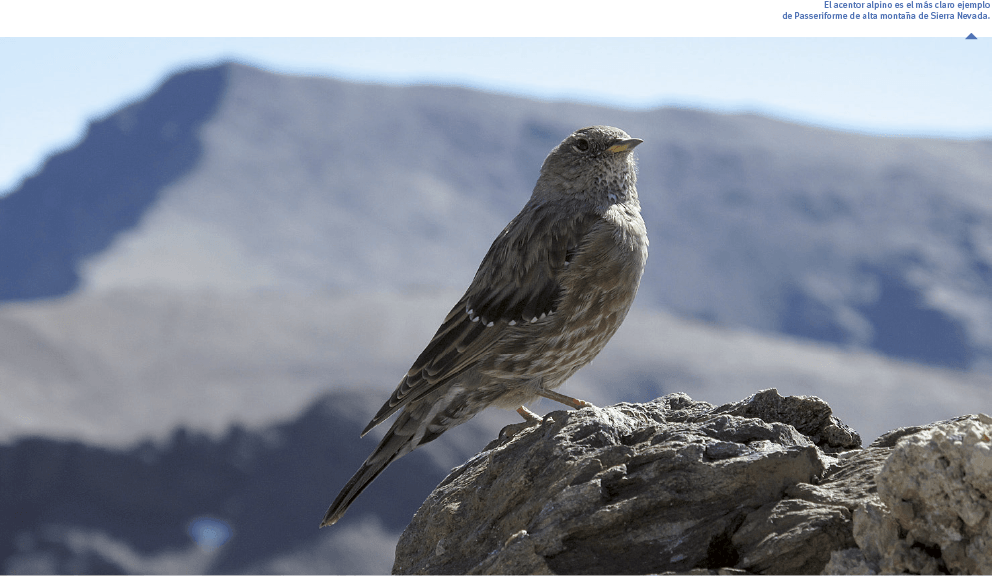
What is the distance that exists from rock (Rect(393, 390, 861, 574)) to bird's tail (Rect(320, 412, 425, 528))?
2.71 feet

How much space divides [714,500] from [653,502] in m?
0.38

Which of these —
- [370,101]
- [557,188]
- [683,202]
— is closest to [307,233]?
[370,101]

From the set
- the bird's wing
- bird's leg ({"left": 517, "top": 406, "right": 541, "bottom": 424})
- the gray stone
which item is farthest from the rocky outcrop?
the bird's wing

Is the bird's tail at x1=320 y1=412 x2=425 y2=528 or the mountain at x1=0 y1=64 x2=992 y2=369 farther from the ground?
the mountain at x1=0 y1=64 x2=992 y2=369

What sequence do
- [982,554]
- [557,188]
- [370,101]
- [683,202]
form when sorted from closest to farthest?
1. [982,554]
2. [557,188]
3. [683,202]
4. [370,101]

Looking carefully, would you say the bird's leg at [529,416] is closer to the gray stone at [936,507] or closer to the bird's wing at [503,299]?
the bird's wing at [503,299]

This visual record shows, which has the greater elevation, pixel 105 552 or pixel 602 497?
pixel 105 552

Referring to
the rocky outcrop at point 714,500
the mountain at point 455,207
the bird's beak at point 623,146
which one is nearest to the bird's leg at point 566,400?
the rocky outcrop at point 714,500

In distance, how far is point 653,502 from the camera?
518cm

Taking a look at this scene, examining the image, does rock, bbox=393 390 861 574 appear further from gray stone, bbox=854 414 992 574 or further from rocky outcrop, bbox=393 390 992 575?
gray stone, bbox=854 414 992 574

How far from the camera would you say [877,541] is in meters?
4.36

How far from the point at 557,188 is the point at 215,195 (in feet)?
457

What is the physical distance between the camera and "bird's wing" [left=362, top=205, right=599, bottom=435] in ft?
24.1

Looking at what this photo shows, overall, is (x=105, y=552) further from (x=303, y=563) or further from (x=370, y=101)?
(x=370, y=101)
